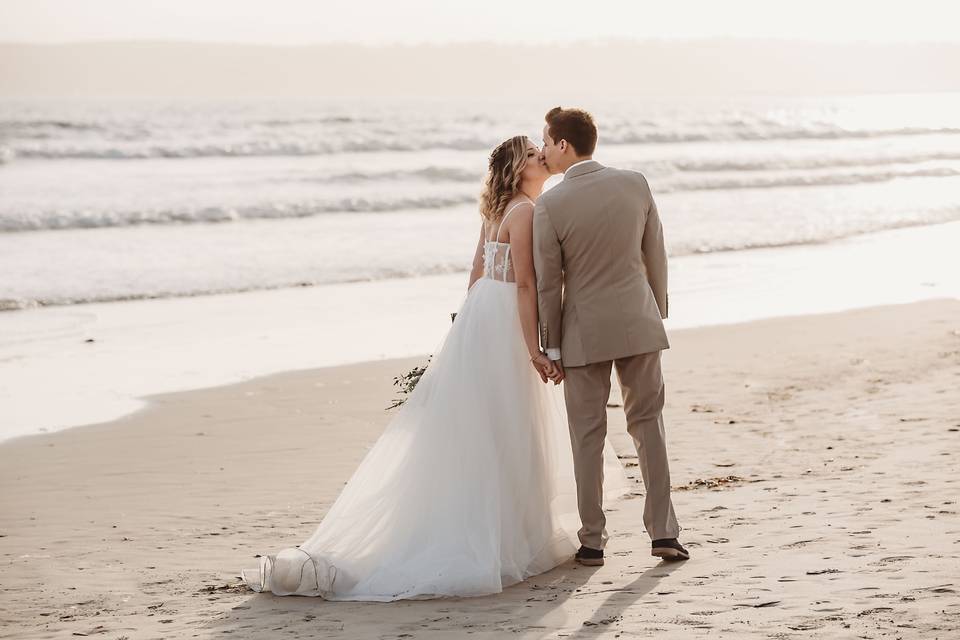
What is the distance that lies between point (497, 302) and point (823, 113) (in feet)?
233

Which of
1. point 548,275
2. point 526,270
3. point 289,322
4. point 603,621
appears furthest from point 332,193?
point 603,621

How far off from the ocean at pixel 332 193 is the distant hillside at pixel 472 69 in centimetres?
2981

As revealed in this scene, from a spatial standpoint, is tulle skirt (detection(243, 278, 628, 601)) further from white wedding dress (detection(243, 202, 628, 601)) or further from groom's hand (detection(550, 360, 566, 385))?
groom's hand (detection(550, 360, 566, 385))

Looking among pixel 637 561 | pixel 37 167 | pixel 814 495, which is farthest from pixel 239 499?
pixel 37 167

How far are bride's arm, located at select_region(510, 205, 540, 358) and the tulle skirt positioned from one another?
109 mm

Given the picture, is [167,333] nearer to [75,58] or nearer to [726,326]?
[726,326]

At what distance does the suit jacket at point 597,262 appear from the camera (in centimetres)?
479

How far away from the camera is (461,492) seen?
192 inches

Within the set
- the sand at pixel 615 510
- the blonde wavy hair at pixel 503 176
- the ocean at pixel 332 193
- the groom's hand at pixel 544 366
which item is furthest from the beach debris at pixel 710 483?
the ocean at pixel 332 193

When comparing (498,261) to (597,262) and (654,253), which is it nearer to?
(597,262)

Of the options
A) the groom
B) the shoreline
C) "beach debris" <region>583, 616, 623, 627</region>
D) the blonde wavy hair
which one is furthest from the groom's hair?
the shoreline

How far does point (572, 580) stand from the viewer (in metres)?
4.83

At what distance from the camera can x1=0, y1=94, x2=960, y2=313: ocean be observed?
1633 centimetres

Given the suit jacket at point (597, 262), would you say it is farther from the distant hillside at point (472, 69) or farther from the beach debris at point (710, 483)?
the distant hillside at point (472, 69)
